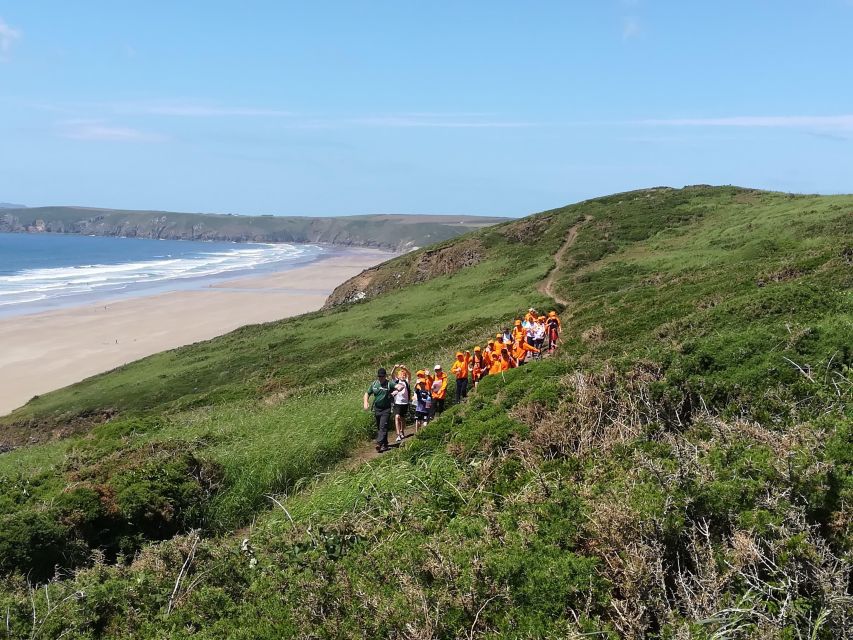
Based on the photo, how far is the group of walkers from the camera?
14078 millimetres

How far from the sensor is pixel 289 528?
31.1 feet

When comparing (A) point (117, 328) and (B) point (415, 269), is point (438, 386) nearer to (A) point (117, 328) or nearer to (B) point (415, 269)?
(B) point (415, 269)

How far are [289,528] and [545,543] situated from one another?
13.8 feet

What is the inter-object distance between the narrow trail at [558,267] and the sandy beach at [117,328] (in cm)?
2927

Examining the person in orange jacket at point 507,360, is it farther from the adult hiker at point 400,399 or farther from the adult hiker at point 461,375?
the adult hiker at point 400,399

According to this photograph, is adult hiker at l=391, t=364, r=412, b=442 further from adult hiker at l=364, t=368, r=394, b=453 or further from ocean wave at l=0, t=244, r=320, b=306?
ocean wave at l=0, t=244, r=320, b=306

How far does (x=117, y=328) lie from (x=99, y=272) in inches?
2217

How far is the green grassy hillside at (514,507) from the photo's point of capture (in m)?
6.19

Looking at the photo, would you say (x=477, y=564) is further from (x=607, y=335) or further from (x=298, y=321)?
(x=298, y=321)

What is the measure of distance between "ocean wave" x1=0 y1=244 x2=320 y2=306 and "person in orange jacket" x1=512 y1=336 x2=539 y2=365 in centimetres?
6845

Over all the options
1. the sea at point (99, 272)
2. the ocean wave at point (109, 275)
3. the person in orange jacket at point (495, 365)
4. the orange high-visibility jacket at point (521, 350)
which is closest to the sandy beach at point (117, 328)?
the sea at point (99, 272)

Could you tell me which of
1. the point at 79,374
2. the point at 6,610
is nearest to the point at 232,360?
the point at 79,374

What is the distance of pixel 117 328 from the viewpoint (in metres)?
56.8

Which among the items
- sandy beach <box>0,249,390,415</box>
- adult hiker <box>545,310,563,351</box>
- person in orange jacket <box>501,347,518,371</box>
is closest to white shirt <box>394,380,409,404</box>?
person in orange jacket <box>501,347,518,371</box>
